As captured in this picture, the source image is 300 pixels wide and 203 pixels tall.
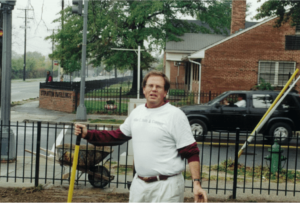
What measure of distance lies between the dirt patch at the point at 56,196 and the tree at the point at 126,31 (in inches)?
859

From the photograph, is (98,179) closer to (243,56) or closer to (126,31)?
(243,56)

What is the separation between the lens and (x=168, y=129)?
3504mm

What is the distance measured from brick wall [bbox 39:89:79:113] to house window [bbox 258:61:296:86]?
418 inches

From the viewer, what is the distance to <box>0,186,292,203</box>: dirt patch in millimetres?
6004

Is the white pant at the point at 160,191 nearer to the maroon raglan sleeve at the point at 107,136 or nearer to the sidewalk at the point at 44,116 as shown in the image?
the maroon raglan sleeve at the point at 107,136

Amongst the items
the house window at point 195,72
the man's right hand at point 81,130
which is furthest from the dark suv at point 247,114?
the house window at point 195,72

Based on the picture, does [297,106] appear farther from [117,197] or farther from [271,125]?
[117,197]

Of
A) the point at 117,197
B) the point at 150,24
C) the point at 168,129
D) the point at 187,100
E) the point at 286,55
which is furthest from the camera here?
the point at 150,24

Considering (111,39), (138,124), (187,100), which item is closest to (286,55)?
(187,100)

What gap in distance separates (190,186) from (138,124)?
3601mm

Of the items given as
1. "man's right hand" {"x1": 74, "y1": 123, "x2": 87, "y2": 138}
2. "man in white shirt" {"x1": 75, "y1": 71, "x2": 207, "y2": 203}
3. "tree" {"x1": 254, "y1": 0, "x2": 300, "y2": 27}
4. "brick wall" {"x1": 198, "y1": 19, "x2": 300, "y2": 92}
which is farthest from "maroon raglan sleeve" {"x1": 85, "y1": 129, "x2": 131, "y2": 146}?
"brick wall" {"x1": 198, "y1": 19, "x2": 300, "y2": 92}

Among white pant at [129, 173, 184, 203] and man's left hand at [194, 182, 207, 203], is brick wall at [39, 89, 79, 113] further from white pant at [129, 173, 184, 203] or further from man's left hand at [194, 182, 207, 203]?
man's left hand at [194, 182, 207, 203]

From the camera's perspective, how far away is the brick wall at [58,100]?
21047 mm

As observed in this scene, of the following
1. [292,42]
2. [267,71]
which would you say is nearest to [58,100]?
[267,71]
